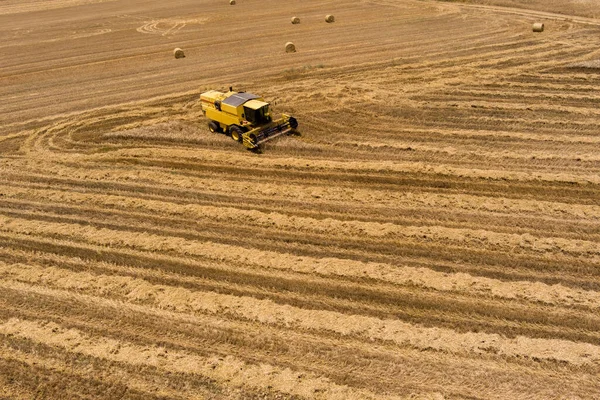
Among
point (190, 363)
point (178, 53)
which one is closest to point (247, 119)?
point (190, 363)

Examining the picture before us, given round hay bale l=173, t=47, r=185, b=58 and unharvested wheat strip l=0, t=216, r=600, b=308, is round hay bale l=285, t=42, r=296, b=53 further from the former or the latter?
unharvested wheat strip l=0, t=216, r=600, b=308

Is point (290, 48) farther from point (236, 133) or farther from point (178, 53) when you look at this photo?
point (236, 133)

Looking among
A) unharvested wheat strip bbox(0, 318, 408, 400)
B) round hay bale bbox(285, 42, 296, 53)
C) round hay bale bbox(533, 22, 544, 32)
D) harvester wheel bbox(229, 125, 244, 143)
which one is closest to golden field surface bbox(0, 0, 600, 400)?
unharvested wheat strip bbox(0, 318, 408, 400)

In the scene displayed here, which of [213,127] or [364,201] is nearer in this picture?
[364,201]

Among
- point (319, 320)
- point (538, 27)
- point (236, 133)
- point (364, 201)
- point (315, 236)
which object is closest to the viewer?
point (319, 320)

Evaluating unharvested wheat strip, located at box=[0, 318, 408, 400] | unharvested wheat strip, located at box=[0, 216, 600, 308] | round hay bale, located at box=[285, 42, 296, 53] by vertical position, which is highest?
round hay bale, located at box=[285, 42, 296, 53]
